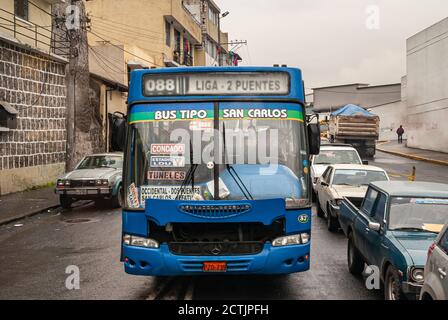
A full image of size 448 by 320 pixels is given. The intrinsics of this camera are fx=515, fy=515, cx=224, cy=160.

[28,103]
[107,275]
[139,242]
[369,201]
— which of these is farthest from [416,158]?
[139,242]

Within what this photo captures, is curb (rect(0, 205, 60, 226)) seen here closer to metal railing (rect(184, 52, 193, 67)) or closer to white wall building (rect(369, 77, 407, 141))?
metal railing (rect(184, 52, 193, 67))

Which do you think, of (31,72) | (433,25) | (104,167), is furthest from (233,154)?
(433,25)

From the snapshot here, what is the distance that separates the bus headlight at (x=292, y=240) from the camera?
6.47 m

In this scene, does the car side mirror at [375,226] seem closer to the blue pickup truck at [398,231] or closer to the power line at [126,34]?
the blue pickup truck at [398,231]

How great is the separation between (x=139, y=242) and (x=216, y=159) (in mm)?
1443

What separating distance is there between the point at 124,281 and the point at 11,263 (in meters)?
2.80

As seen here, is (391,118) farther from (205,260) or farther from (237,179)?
(205,260)

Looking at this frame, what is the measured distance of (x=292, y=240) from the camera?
6.55m

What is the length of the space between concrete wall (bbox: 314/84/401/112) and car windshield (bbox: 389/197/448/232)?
190 ft

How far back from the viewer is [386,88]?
62719 millimetres

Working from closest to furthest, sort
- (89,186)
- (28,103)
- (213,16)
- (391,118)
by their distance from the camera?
(89,186) → (28,103) → (391,118) → (213,16)

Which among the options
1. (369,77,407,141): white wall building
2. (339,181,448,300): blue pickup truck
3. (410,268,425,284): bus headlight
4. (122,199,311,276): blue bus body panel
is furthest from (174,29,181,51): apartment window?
(410,268,425,284): bus headlight

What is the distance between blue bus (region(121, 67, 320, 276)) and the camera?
20.7 feet

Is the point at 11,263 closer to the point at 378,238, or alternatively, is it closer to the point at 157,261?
the point at 157,261
